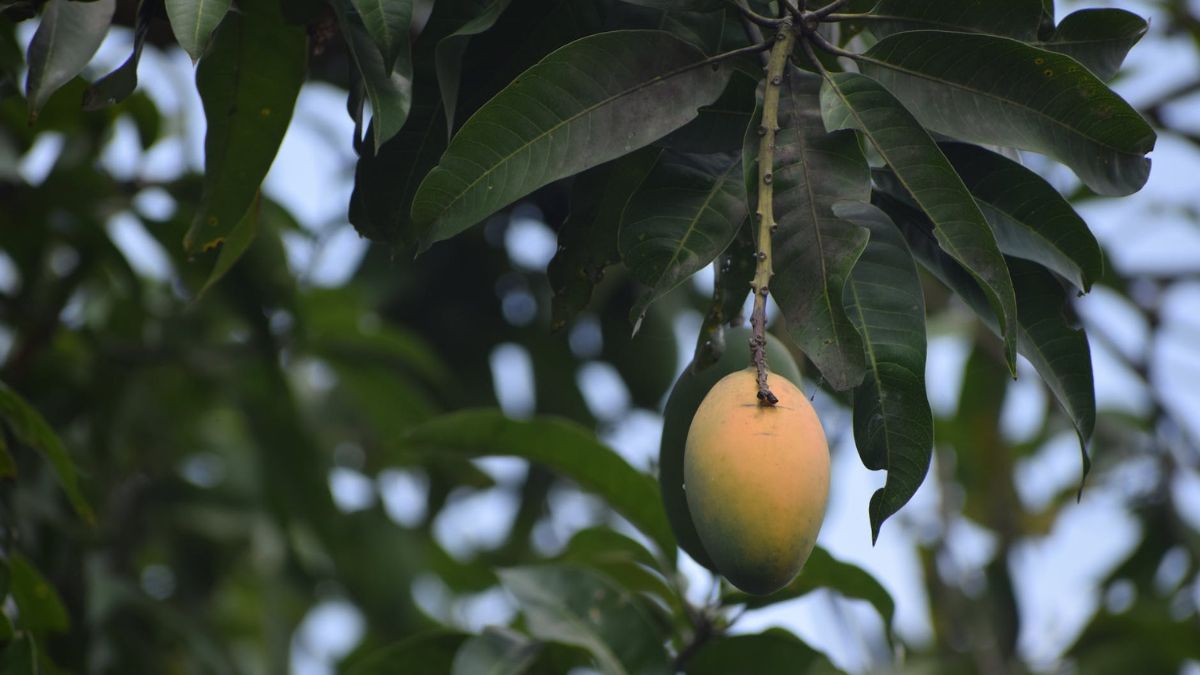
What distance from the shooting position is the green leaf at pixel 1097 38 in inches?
36.4

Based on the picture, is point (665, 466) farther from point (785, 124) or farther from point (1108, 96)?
point (1108, 96)

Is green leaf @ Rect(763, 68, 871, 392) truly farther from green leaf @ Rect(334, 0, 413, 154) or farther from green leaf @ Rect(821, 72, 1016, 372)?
green leaf @ Rect(334, 0, 413, 154)

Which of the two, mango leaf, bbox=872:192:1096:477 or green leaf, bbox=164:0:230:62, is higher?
green leaf, bbox=164:0:230:62

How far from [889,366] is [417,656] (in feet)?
2.24

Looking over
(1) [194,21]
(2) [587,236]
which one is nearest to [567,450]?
(2) [587,236]

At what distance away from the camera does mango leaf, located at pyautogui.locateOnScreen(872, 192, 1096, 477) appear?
857mm

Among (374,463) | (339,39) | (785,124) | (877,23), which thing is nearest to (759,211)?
(785,124)

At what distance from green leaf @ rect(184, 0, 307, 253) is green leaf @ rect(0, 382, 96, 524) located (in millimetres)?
224

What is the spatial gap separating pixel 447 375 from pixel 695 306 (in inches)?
16.9

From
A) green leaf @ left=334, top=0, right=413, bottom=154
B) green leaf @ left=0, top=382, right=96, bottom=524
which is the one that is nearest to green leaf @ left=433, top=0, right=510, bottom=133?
green leaf @ left=334, top=0, right=413, bottom=154

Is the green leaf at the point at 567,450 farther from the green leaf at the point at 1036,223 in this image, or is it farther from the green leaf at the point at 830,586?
the green leaf at the point at 1036,223

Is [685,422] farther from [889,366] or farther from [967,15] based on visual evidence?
[967,15]

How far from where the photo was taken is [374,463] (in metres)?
2.55

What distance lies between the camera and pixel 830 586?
54.3 inches
